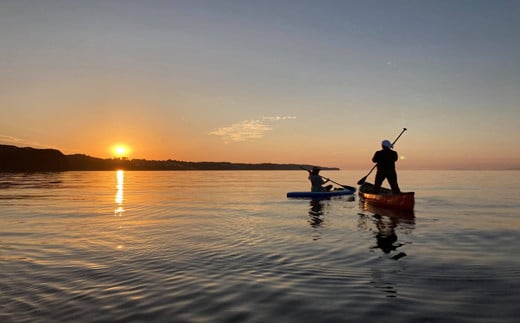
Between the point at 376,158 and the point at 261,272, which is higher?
the point at 376,158

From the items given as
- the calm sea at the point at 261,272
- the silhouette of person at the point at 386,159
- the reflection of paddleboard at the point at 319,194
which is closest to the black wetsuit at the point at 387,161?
the silhouette of person at the point at 386,159

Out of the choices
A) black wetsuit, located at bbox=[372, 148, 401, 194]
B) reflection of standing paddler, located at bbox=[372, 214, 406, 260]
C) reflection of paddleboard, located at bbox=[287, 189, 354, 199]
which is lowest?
reflection of standing paddler, located at bbox=[372, 214, 406, 260]

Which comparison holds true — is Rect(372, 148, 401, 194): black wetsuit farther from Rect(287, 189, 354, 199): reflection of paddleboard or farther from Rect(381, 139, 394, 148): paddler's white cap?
Rect(287, 189, 354, 199): reflection of paddleboard

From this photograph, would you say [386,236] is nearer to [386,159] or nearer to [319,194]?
[386,159]

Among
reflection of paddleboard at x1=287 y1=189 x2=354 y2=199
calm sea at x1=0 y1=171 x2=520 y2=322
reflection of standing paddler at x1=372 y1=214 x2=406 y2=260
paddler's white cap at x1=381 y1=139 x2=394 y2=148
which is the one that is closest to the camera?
calm sea at x1=0 y1=171 x2=520 y2=322

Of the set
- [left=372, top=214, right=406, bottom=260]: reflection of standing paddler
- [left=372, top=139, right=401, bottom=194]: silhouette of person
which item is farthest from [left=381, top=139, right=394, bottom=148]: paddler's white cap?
[left=372, top=214, right=406, bottom=260]: reflection of standing paddler

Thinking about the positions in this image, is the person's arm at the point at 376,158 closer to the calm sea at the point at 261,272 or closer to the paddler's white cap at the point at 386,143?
the paddler's white cap at the point at 386,143

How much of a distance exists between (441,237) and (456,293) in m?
7.47

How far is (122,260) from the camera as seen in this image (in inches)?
394

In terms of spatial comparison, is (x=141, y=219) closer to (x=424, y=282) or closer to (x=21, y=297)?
(x=21, y=297)

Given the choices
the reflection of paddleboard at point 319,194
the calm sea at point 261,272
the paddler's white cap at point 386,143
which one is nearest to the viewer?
the calm sea at point 261,272

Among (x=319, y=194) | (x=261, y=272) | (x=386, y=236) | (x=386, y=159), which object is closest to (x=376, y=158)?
(x=386, y=159)

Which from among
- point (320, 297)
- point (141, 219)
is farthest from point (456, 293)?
point (141, 219)

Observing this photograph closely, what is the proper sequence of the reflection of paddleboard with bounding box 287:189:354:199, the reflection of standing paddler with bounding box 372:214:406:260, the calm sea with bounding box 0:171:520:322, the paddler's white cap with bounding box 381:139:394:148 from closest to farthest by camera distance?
the calm sea with bounding box 0:171:520:322 → the reflection of standing paddler with bounding box 372:214:406:260 → the paddler's white cap with bounding box 381:139:394:148 → the reflection of paddleboard with bounding box 287:189:354:199
